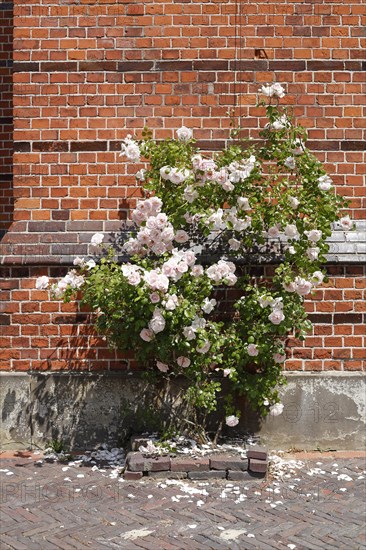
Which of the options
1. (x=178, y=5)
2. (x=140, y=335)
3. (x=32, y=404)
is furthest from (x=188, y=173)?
(x=32, y=404)

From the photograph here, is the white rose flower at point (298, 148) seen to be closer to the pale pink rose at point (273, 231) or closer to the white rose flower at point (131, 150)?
the pale pink rose at point (273, 231)

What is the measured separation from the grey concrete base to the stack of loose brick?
72 centimetres

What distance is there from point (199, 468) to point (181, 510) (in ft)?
2.14

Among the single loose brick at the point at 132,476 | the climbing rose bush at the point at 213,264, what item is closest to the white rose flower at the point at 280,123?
the climbing rose bush at the point at 213,264

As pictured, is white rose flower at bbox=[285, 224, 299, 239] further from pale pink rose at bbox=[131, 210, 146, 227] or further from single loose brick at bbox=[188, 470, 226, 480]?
single loose brick at bbox=[188, 470, 226, 480]

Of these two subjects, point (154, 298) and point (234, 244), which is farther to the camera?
point (234, 244)

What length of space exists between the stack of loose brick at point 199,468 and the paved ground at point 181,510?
0.25 ft

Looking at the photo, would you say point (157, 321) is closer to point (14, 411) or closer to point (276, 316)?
point (276, 316)

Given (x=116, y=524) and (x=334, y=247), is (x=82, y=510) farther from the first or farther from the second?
(x=334, y=247)

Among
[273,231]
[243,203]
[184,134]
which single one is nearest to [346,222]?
[273,231]

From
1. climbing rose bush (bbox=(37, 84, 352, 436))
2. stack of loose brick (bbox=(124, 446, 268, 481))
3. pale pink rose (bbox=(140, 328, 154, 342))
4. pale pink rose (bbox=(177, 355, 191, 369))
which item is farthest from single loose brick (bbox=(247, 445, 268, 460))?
pale pink rose (bbox=(140, 328, 154, 342))

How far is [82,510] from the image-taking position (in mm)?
4957

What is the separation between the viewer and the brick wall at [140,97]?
643cm

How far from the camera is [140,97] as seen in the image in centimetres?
647
